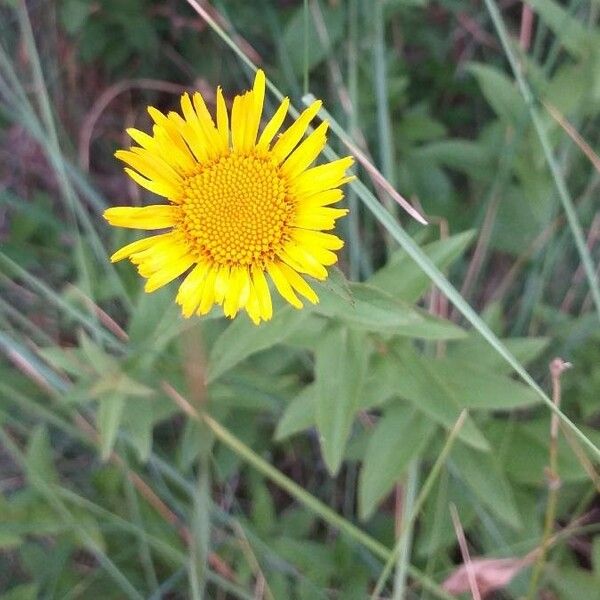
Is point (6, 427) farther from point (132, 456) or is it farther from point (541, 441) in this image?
point (541, 441)

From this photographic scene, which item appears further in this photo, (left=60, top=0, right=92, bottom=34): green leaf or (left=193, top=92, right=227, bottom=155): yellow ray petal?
(left=60, top=0, right=92, bottom=34): green leaf

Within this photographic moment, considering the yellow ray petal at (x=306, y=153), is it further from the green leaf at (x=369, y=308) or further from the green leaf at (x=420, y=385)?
the green leaf at (x=420, y=385)

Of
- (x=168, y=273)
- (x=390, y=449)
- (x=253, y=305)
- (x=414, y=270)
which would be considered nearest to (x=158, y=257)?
(x=168, y=273)

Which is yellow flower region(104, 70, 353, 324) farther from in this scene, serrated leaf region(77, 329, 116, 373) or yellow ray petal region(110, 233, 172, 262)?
serrated leaf region(77, 329, 116, 373)

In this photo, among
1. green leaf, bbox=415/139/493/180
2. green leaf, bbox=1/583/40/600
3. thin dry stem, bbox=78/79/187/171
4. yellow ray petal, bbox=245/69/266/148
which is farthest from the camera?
thin dry stem, bbox=78/79/187/171

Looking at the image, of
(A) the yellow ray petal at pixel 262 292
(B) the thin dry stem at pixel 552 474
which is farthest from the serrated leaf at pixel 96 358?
(B) the thin dry stem at pixel 552 474

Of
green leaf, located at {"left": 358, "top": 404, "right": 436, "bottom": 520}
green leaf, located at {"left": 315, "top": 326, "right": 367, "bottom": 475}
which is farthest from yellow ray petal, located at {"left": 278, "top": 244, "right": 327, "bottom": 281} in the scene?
green leaf, located at {"left": 358, "top": 404, "right": 436, "bottom": 520}

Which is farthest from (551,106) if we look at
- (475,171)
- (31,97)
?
(31,97)
